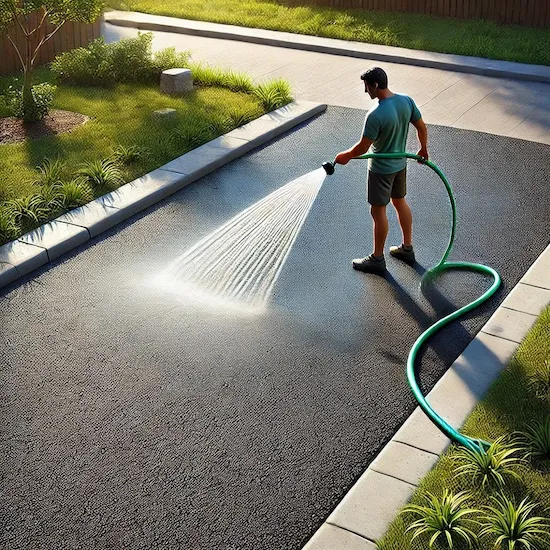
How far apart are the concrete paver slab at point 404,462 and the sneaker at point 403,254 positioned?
8.70 feet

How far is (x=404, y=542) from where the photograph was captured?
4.23m

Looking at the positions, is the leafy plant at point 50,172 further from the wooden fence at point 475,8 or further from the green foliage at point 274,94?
the wooden fence at point 475,8

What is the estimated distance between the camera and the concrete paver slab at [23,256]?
7.21 m

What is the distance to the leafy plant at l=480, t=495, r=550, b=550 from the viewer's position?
4.18 metres

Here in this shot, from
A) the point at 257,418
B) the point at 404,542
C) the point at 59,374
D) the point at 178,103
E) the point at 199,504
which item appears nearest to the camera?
the point at 404,542

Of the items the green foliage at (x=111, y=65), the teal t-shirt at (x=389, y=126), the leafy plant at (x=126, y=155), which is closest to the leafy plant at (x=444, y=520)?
the teal t-shirt at (x=389, y=126)

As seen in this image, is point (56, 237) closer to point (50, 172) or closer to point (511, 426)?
point (50, 172)

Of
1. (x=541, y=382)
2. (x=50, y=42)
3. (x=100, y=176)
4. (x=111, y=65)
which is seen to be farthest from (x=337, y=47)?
(x=541, y=382)

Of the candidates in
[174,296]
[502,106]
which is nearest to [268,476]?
[174,296]

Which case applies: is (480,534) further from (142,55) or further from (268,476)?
(142,55)

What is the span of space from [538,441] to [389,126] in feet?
9.10

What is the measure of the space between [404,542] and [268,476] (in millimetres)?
936

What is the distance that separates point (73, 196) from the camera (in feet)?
27.2

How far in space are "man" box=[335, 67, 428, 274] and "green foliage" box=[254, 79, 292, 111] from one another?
4502 mm
